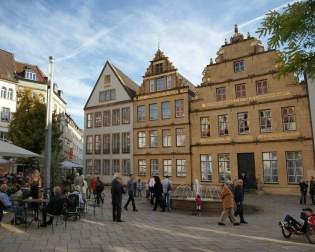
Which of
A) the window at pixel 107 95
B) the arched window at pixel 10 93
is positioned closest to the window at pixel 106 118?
the window at pixel 107 95

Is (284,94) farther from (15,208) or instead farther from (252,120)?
(15,208)

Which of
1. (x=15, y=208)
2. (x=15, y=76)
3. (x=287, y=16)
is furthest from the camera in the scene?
(x=15, y=76)

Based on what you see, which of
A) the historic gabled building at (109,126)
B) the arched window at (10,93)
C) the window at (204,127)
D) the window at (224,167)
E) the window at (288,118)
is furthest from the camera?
the arched window at (10,93)

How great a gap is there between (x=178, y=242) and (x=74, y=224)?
13.9 feet

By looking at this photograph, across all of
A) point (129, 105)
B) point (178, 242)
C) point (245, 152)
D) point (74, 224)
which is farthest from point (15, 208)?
point (129, 105)

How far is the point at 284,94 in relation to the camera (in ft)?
78.1

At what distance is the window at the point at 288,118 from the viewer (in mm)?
23328

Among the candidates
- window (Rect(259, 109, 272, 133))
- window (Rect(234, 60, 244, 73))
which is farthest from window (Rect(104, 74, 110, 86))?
window (Rect(259, 109, 272, 133))

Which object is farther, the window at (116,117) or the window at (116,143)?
the window at (116,117)

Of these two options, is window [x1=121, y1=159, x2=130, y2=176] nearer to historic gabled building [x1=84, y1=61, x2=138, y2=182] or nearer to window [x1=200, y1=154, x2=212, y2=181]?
historic gabled building [x1=84, y1=61, x2=138, y2=182]

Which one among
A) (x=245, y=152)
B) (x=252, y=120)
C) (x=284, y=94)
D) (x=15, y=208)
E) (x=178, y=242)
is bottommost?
(x=178, y=242)

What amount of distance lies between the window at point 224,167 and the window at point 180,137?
13.7ft

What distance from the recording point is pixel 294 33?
4805mm

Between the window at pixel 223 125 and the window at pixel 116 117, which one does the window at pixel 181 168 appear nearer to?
the window at pixel 223 125
